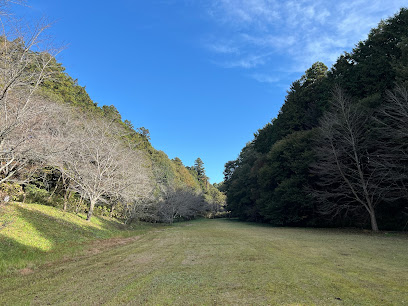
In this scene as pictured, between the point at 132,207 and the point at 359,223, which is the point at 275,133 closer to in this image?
the point at 359,223

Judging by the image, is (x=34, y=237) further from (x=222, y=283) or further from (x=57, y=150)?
(x=222, y=283)

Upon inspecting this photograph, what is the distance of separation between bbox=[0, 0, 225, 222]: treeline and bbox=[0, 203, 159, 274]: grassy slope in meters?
1.54

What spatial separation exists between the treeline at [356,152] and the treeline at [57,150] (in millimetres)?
16567

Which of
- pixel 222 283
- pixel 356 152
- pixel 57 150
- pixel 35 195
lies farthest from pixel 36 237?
pixel 356 152

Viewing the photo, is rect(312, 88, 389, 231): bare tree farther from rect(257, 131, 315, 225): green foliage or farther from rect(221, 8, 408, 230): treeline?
rect(257, 131, 315, 225): green foliage

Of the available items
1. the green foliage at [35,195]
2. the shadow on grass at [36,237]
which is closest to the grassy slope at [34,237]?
the shadow on grass at [36,237]

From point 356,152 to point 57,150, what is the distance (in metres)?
20.4

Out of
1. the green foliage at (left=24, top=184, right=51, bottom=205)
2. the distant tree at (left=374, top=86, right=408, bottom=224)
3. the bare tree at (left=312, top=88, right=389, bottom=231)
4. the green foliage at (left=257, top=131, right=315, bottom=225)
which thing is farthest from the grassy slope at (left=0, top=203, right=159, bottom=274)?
the distant tree at (left=374, top=86, right=408, bottom=224)

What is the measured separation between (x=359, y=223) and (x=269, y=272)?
17.5 metres

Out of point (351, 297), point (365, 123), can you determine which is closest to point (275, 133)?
point (365, 123)

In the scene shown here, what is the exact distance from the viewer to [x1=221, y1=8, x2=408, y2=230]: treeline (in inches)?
553

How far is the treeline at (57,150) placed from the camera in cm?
659

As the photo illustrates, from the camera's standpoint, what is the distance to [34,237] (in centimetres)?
886

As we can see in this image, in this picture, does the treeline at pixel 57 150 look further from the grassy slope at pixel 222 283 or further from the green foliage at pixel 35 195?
the grassy slope at pixel 222 283
